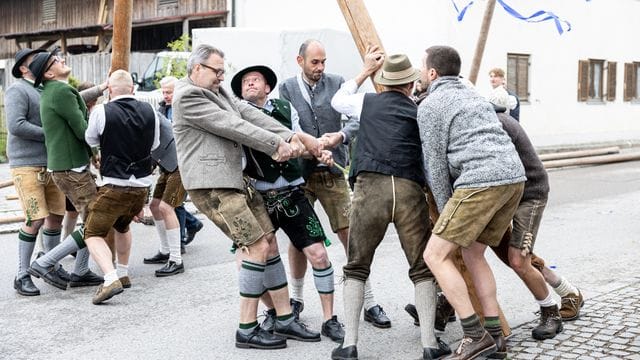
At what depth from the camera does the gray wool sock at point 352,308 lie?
4.84 m

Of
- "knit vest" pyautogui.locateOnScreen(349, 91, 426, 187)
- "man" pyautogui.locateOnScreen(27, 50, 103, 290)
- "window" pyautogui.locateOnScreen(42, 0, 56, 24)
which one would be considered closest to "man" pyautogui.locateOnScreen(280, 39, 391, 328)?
"knit vest" pyautogui.locateOnScreen(349, 91, 426, 187)

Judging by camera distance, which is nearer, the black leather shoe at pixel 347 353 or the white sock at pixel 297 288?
the black leather shoe at pixel 347 353

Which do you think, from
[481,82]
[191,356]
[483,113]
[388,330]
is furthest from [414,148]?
[481,82]

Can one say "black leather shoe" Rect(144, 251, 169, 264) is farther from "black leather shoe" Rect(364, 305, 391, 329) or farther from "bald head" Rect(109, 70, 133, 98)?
"black leather shoe" Rect(364, 305, 391, 329)

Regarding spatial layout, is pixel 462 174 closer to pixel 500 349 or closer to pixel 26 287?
pixel 500 349

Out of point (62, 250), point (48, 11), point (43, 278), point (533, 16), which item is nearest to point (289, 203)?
point (62, 250)

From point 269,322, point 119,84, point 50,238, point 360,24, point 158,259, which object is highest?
point 360,24

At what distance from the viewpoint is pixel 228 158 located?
507cm

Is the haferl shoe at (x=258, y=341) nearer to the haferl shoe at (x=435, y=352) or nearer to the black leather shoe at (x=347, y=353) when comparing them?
the black leather shoe at (x=347, y=353)

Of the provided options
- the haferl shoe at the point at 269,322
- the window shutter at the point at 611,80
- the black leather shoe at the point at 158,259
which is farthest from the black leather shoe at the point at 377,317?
the window shutter at the point at 611,80

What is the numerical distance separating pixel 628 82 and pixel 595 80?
1931 mm

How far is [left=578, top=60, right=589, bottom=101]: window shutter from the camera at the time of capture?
2430 centimetres

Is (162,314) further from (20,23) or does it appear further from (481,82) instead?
(20,23)

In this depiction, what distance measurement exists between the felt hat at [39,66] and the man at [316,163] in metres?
2.04
